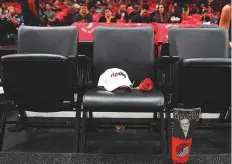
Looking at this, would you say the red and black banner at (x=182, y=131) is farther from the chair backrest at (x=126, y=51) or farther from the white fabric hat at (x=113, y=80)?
the chair backrest at (x=126, y=51)

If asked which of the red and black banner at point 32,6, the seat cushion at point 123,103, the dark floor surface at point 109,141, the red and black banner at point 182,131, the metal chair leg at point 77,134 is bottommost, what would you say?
the dark floor surface at point 109,141

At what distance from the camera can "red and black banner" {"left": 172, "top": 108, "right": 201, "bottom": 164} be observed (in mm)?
1066

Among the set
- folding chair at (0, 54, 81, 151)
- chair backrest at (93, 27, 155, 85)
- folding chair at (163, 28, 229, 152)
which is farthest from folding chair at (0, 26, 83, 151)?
folding chair at (163, 28, 229, 152)

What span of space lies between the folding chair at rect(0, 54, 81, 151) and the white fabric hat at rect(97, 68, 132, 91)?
0.25 metres

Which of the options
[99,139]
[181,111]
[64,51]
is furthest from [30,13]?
[181,111]

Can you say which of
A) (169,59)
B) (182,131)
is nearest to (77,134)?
(169,59)

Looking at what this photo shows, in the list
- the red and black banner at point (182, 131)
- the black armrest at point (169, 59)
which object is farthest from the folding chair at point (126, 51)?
the red and black banner at point (182, 131)

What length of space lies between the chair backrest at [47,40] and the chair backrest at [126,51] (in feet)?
0.64

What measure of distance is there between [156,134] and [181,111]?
1.49 meters

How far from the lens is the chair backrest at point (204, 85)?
76.8 inches

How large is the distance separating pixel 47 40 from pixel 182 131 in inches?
65.5

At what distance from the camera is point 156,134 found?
252cm

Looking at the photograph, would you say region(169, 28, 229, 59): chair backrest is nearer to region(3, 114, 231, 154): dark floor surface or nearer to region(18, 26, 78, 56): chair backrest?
region(3, 114, 231, 154): dark floor surface

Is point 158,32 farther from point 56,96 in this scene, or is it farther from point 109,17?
point 109,17
